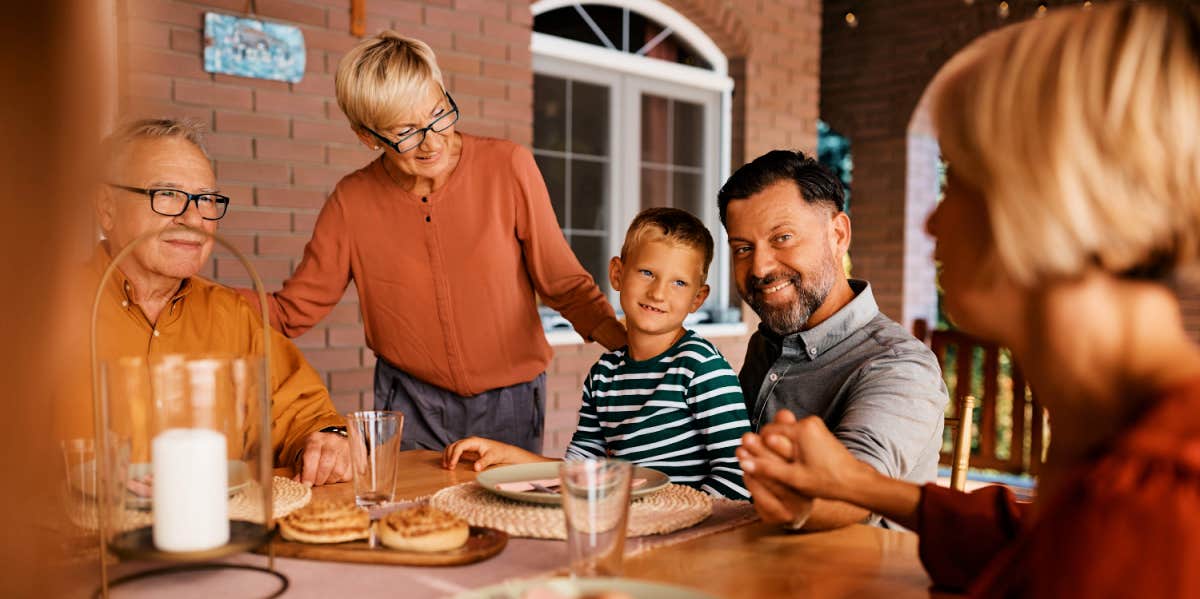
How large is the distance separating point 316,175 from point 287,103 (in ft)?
0.95

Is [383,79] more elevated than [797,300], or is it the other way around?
[383,79]

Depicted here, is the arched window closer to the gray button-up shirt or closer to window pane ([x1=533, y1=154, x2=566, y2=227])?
window pane ([x1=533, y1=154, x2=566, y2=227])

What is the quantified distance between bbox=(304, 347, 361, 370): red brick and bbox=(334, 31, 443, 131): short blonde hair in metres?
1.85

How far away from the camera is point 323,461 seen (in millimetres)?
1664

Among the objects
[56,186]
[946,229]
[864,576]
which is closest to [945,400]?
[864,576]

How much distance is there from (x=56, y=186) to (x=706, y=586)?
39.4 inches

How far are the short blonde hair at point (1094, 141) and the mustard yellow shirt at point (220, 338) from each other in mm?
1341

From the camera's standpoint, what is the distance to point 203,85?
11.3 ft

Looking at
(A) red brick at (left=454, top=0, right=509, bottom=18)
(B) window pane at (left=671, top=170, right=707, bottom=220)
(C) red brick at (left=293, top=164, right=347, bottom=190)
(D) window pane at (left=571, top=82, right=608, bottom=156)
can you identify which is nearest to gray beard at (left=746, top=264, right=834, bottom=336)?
(C) red brick at (left=293, top=164, right=347, bottom=190)

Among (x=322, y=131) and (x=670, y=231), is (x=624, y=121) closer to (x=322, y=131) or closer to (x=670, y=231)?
(x=322, y=131)

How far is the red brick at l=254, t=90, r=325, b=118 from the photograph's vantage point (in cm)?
361

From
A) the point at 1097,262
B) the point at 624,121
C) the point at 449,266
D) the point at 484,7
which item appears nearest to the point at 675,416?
the point at 449,266

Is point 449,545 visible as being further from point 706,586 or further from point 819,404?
point 819,404

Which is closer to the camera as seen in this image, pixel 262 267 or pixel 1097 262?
pixel 1097 262
